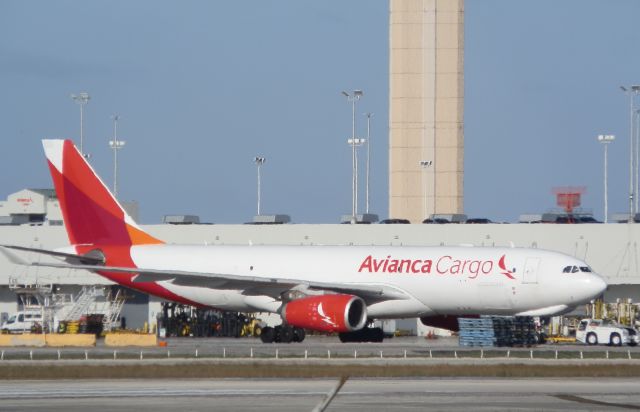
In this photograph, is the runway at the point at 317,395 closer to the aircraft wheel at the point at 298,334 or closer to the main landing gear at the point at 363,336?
the aircraft wheel at the point at 298,334

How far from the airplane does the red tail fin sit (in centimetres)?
5

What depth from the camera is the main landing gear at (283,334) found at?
60938 millimetres

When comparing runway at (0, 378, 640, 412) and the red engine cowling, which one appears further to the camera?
the red engine cowling

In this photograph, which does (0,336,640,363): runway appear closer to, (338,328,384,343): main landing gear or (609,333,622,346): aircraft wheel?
(338,328,384,343): main landing gear

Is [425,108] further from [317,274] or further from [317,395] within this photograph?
[317,395]

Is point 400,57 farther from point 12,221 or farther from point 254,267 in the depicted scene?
point 254,267

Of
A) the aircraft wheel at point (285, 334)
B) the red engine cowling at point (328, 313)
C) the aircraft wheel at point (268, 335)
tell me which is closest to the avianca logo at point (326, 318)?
the red engine cowling at point (328, 313)

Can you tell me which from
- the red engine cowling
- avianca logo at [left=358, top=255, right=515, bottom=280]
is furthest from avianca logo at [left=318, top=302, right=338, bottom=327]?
avianca logo at [left=358, top=255, right=515, bottom=280]

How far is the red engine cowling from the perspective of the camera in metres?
56.8

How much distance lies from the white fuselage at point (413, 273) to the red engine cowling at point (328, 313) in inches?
93.8

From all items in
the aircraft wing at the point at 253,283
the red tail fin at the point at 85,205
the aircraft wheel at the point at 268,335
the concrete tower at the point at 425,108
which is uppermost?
the concrete tower at the point at 425,108

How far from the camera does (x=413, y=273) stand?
59.5 meters

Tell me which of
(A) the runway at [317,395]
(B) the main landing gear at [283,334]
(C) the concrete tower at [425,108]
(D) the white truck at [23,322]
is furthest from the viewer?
(C) the concrete tower at [425,108]

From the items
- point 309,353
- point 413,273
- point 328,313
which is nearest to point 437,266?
point 413,273
